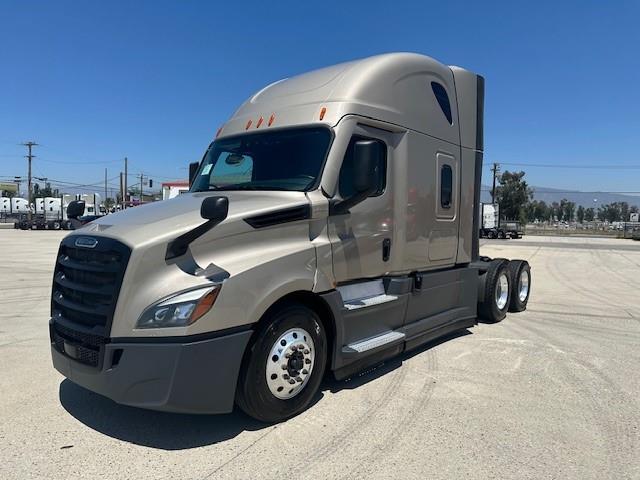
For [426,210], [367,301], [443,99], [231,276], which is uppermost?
[443,99]

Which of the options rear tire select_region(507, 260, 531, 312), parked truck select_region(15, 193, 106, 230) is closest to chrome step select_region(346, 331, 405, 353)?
rear tire select_region(507, 260, 531, 312)

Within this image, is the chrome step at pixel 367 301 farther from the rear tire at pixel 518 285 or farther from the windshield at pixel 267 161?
the rear tire at pixel 518 285

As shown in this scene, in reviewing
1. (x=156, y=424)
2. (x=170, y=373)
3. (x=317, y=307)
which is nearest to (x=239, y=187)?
(x=317, y=307)

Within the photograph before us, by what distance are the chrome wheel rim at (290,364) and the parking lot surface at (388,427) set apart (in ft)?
0.97

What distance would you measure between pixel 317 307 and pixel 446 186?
9.31 ft

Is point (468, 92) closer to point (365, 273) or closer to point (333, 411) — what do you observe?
point (365, 273)

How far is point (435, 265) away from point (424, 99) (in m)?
2.05

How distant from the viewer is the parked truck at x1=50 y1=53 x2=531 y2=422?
134 inches

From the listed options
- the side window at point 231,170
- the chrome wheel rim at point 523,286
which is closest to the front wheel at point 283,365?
the side window at point 231,170

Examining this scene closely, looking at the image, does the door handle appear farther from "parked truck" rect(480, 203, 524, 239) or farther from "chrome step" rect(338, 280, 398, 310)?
"parked truck" rect(480, 203, 524, 239)

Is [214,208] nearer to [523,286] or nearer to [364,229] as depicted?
[364,229]

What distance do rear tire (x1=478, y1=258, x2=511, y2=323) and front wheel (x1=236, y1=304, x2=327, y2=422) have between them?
4.34 m

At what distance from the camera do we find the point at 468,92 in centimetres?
685

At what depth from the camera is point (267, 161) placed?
4.77m
